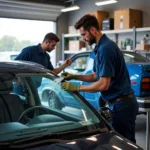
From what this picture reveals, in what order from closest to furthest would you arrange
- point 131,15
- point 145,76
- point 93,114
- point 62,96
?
point 93,114 → point 62,96 → point 145,76 → point 131,15

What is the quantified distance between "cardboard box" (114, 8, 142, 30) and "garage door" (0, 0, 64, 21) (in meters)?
3.39

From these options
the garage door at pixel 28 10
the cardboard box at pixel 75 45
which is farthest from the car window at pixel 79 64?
the garage door at pixel 28 10

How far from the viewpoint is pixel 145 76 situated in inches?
199

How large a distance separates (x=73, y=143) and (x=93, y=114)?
0.52 meters

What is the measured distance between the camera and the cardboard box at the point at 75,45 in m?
11.6

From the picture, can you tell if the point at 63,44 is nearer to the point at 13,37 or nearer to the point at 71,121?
the point at 13,37

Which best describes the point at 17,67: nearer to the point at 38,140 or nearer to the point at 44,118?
the point at 44,118

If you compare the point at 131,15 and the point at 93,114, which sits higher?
the point at 131,15

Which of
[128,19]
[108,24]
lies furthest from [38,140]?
[108,24]

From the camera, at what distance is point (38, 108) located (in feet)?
9.77

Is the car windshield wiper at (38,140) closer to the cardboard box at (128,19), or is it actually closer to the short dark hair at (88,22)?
the short dark hair at (88,22)

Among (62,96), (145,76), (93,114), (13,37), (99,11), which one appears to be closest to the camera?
(93,114)

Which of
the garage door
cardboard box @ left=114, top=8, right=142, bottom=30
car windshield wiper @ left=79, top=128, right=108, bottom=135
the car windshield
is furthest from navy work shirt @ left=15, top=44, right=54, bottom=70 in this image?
the garage door

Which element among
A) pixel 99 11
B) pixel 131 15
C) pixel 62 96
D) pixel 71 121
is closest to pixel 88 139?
pixel 71 121
